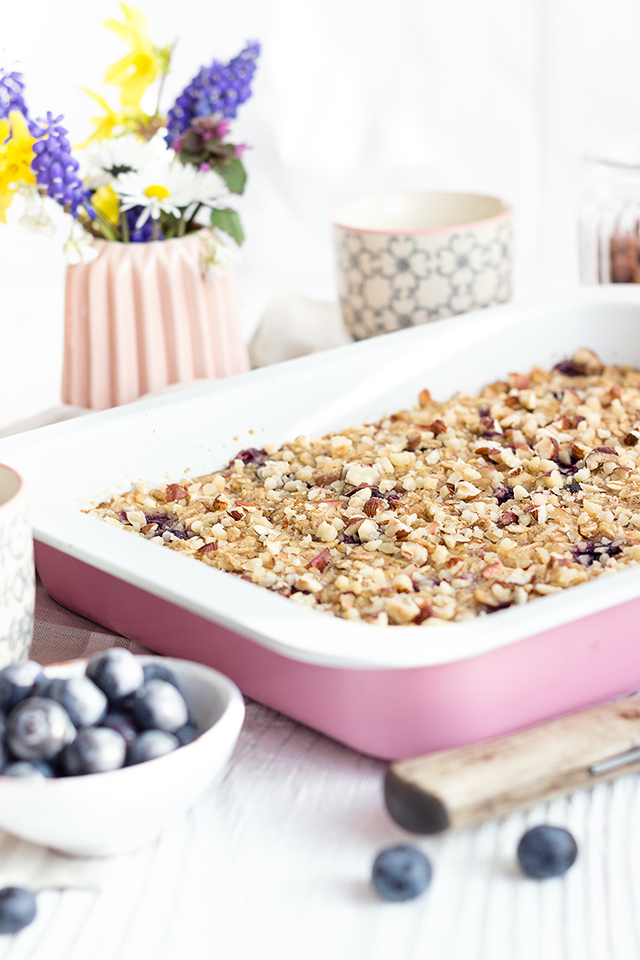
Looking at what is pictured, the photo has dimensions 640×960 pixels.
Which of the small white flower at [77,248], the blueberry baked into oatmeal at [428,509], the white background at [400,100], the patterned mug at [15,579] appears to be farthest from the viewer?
the white background at [400,100]

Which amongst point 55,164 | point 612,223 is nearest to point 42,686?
point 55,164

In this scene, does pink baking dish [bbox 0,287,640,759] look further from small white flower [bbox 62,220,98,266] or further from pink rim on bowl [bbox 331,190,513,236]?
pink rim on bowl [bbox 331,190,513,236]

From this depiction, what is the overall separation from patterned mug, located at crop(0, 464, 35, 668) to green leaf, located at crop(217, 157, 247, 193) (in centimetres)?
61

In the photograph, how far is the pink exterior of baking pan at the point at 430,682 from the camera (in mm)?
699

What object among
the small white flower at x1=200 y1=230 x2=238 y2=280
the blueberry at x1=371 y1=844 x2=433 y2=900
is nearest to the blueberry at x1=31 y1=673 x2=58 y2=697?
the blueberry at x1=371 y1=844 x2=433 y2=900

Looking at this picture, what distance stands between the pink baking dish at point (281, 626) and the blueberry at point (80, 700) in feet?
0.33

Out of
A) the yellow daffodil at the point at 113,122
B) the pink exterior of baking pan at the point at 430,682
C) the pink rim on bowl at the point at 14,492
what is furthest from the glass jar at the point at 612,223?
the pink rim on bowl at the point at 14,492

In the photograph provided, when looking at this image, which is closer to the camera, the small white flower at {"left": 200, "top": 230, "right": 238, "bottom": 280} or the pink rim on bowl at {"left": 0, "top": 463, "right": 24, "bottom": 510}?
the pink rim on bowl at {"left": 0, "top": 463, "right": 24, "bottom": 510}

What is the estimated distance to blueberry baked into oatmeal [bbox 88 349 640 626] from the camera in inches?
33.3

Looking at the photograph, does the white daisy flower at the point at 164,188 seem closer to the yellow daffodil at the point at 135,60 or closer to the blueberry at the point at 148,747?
the yellow daffodil at the point at 135,60

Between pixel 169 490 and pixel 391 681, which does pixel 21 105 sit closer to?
pixel 169 490

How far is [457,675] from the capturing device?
0.69m

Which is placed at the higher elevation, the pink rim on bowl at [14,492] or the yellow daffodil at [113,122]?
the yellow daffodil at [113,122]

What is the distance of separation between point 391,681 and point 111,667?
0.55 feet
